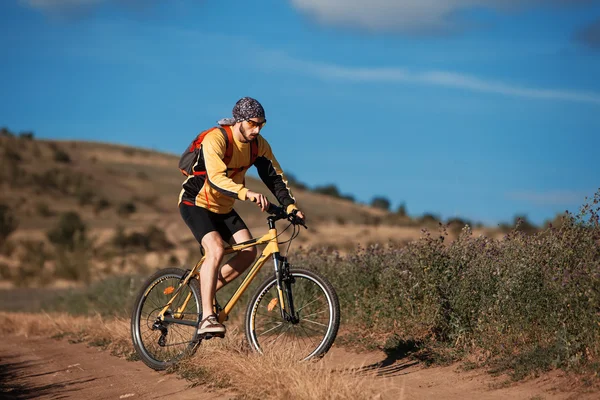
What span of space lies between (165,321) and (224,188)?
72.6 inches

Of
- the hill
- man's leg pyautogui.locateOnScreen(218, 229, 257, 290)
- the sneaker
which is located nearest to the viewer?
the sneaker

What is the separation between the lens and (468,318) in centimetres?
827

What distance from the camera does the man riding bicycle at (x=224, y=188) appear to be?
7.56m

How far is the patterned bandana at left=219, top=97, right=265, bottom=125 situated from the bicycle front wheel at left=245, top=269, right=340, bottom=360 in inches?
58.5

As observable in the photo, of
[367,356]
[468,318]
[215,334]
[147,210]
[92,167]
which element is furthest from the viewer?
[92,167]

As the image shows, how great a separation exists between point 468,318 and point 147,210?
49953 millimetres

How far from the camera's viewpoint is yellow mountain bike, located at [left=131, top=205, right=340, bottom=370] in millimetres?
7570

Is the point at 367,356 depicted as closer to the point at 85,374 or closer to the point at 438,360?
the point at 438,360

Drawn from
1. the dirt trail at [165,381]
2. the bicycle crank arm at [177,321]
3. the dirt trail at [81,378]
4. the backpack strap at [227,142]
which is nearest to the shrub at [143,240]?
the dirt trail at [81,378]

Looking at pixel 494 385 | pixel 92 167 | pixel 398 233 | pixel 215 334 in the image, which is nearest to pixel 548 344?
pixel 494 385

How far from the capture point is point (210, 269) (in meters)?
7.71

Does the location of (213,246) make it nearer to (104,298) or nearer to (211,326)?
(211,326)

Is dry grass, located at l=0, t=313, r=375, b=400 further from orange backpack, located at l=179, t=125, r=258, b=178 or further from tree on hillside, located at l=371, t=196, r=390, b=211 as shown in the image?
tree on hillside, located at l=371, t=196, r=390, b=211

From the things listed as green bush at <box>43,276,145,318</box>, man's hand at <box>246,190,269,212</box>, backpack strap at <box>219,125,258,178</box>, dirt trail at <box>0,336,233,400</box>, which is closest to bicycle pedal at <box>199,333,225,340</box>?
dirt trail at <box>0,336,233,400</box>
